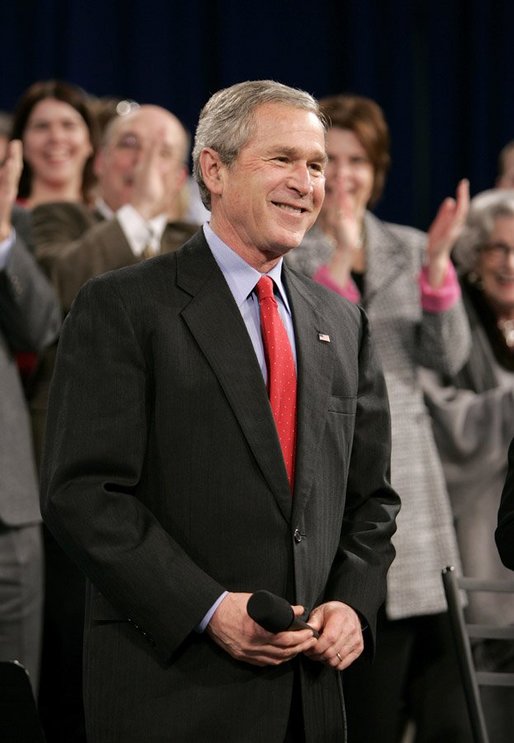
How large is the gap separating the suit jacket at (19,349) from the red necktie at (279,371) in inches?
38.6

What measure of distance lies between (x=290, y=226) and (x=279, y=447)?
13.6 inches

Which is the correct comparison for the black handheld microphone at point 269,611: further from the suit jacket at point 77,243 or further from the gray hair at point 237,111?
the suit jacket at point 77,243

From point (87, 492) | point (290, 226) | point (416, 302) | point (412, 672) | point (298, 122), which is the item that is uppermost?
point (298, 122)

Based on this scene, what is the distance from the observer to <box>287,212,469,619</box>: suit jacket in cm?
301

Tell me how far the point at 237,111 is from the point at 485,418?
1.54 m

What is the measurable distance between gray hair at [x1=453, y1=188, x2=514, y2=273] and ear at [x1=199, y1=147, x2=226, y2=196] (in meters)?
1.64

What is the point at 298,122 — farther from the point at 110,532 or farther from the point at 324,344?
the point at 110,532

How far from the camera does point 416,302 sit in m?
3.16

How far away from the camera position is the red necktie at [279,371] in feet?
6.41

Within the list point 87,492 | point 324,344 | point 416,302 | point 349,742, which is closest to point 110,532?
point 87,492

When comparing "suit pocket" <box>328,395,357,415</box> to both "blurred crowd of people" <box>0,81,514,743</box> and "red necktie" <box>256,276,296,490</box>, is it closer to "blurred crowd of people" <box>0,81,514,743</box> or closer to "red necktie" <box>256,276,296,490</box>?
"red necktie" <box>256,276,296,490</box>

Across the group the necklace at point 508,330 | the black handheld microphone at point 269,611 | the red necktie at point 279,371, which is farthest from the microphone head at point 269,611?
the necklace at point 508,330

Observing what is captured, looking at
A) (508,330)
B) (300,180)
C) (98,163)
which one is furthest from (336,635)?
(98,163)

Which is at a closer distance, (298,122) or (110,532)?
(110,532)
